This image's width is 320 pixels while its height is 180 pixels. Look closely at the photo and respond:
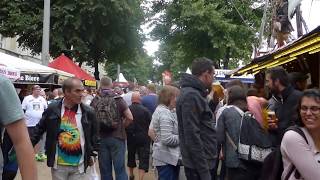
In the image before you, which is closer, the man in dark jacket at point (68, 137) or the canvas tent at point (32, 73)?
the man in dark jacket at point (68, 137)

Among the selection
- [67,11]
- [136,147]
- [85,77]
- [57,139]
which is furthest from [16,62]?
[67,11]

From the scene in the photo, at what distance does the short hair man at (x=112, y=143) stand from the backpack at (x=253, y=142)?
300 centimetres

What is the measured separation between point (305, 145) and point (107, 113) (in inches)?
195

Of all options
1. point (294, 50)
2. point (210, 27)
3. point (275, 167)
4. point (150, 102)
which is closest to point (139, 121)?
point (150, 102)

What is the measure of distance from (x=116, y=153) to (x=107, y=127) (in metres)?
0.45

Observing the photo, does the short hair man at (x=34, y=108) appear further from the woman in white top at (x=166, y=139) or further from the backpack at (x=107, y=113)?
the woman in white top at (x=166, y=139)

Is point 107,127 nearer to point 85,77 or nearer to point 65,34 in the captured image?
point 85,77

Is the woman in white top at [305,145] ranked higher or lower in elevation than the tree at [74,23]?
lower

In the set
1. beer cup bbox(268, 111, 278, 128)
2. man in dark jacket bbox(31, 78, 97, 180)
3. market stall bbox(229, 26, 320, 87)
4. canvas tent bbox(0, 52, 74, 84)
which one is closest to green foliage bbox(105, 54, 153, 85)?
canvas tent bbox(0, 52, 74, 84)

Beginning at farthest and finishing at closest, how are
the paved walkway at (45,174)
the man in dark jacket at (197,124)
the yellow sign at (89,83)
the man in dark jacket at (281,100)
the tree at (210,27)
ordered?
1. the tree at (210,27)
2. the yellow sign at (89,83)
3. the paved walkway at (45,174)
4. the man in dark jacket at (197,124)
5. the man in dark jacket at (281,100)

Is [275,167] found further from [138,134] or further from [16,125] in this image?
[138,134]

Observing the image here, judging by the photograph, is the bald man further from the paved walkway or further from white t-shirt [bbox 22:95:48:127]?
white t-shirt [bbox 22:95:48:127]

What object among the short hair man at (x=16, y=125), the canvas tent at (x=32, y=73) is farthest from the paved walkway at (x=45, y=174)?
the short hair man at (x=16, y=125)

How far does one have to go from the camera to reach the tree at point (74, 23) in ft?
91.6
